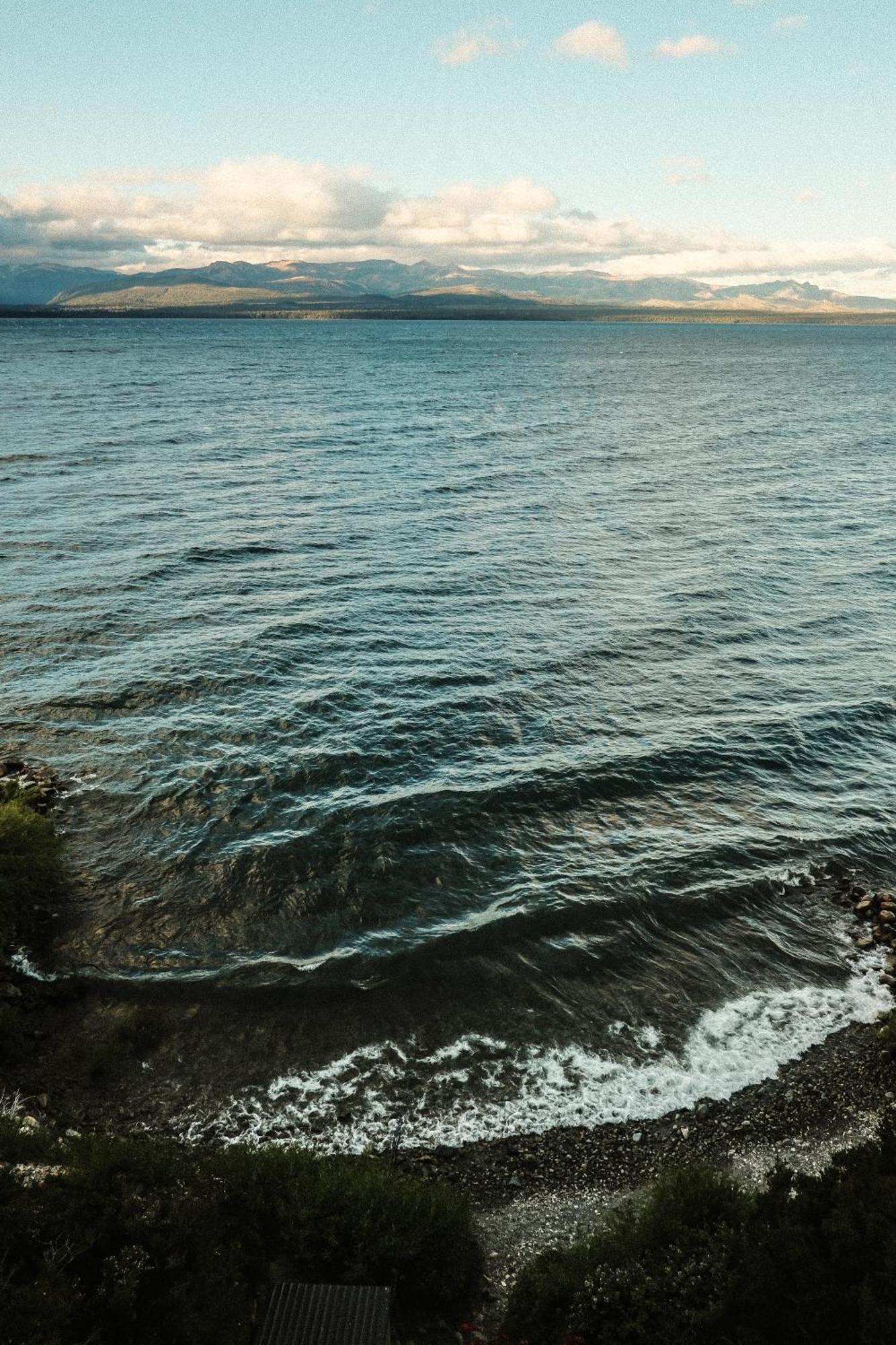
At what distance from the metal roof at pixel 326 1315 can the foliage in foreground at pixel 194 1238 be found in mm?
444

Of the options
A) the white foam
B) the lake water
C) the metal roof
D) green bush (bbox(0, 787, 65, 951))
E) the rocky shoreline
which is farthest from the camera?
green bush (bbox(0, 787, 65, 951))

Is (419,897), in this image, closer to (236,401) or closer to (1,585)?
(1,585)

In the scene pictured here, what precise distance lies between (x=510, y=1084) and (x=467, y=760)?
453 inches

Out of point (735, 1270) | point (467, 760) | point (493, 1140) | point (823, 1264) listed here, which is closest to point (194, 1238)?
point (493, 1140)

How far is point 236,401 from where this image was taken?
332 feet

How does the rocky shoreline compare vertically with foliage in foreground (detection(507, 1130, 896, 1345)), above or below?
below

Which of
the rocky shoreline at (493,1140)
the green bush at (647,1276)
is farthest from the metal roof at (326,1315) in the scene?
the rocky shoreline at (493,1140)

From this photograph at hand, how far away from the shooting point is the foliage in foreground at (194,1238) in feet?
32.5

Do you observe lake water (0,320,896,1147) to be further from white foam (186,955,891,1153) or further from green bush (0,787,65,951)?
green bush (0,787,65,951)

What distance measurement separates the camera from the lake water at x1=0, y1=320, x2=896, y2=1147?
17391 millimetres

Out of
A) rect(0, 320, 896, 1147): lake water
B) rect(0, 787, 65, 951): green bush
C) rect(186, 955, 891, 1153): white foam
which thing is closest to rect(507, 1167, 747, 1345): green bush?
rect(186, 955, 891, 1153): white foam

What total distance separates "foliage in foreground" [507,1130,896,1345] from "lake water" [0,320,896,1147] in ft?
10.7

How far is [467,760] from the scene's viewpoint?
85.9ft

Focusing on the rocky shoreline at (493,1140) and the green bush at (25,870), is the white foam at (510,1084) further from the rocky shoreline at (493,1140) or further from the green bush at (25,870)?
the green bush at (25,870)
